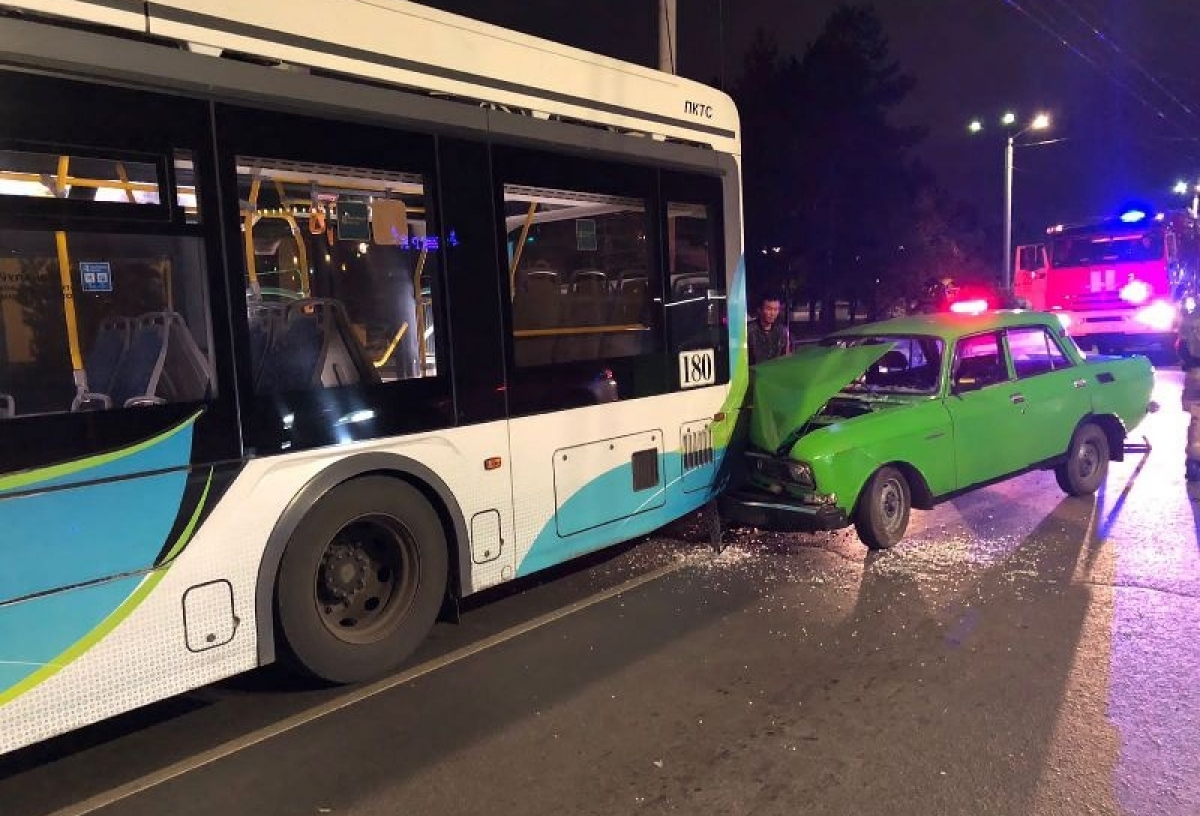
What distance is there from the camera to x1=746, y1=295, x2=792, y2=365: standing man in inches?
361


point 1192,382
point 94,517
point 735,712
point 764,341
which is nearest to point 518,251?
point 94,517

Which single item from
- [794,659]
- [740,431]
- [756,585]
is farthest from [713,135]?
[794,659]

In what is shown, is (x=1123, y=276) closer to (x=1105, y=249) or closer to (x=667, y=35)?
(x=1105, y=249)

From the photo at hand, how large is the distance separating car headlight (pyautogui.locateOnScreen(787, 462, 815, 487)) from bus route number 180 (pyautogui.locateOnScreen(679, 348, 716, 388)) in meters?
0.84

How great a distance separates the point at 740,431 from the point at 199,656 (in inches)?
165

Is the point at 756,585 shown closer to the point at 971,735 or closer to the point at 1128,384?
the point at 971,735

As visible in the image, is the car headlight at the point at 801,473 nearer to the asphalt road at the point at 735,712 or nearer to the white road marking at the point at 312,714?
the asphalt road at the point at 735,712

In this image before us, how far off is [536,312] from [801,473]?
2211mm

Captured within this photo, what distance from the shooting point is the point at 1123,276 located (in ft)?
71.3

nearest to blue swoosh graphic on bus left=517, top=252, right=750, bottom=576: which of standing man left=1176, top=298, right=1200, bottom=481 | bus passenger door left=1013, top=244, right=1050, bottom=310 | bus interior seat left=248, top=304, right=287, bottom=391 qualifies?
bus interior seat left=248, top=304, right=287, bottom=391

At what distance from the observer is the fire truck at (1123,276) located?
834 inches

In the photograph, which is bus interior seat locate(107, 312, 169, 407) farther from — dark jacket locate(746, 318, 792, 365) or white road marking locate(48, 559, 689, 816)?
dark jacket locate(746, 318, 792, 365)

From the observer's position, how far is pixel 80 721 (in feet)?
11.3

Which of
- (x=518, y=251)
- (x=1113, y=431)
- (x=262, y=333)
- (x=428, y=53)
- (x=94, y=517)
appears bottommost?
(x=1113, y=431)
